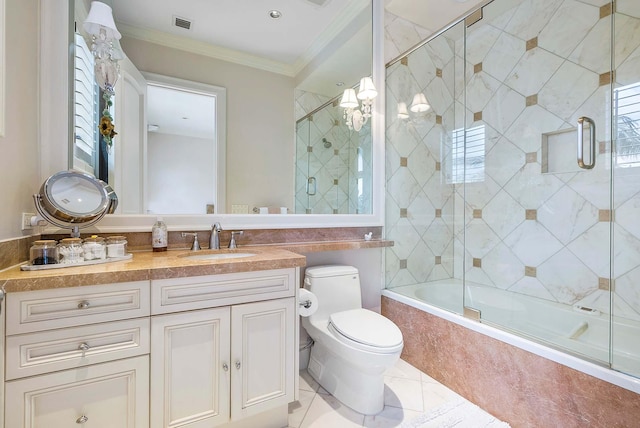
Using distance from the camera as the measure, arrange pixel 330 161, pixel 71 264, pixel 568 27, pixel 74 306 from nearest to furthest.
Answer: pixel 74 306
pixel 71 264
pixel 568 27
pixel 330 161

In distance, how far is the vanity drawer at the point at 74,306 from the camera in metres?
0.94

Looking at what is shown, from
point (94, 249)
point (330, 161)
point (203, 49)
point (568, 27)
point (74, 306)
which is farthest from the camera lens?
point (330, 161)

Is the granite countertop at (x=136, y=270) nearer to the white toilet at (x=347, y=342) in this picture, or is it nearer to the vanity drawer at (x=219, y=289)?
the vanity drawer at (x=219, y=289)

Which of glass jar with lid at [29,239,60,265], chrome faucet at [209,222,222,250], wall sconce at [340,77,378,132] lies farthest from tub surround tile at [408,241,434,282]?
glass jar with lid at [29,239,60,265]

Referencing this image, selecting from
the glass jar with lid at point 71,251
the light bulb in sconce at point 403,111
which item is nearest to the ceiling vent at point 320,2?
the light bulb in sconce at point 403,111

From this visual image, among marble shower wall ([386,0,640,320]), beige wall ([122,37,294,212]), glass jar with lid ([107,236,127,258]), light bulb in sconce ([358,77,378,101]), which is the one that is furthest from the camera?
light bulb in sconce ([358,77,378,101])

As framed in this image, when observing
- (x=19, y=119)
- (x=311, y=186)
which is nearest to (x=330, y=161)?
(x=311, y=186)

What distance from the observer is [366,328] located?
5.21 ft

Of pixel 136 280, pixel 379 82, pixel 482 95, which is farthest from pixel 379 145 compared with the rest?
pixel 136 280

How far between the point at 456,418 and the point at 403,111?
209cm

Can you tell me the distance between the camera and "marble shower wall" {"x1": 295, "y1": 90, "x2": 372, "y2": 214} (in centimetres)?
204

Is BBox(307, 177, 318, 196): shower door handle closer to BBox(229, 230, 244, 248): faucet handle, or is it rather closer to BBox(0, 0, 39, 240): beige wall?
BBox(229, 230, 244, 248): faucet handle

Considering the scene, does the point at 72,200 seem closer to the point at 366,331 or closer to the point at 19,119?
the point at 19,119

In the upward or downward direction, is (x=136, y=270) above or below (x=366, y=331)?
above
